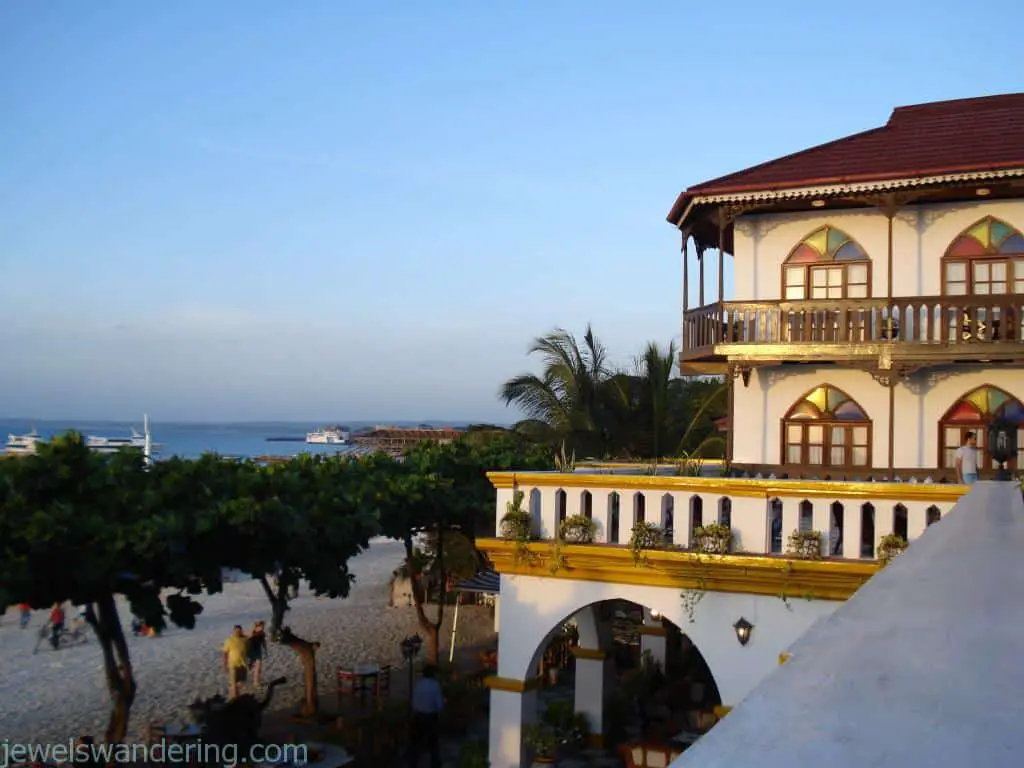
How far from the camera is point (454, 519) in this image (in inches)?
802

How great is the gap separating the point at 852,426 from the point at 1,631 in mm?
25562

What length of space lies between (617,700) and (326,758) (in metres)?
5.09

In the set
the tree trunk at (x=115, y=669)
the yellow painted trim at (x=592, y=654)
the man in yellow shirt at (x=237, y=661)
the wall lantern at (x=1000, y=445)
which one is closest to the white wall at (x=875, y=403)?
the wall lantern at (x=1000, y=445)

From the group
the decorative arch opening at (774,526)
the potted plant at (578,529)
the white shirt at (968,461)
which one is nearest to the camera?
the decorative arch opening at (774,526)

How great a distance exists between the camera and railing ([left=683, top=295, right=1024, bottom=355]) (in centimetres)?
1499

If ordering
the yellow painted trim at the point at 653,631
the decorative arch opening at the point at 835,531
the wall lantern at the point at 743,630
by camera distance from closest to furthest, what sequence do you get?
the decorative arch opening at the point at 835,531
the wall lantern at the point at 743,630
the yellow painted trim at the point at 653,631

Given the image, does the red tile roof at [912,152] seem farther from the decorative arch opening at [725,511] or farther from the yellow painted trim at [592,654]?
the yellow painted trim at [592,654]

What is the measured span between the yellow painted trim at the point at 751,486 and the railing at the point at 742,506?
0.01 meters

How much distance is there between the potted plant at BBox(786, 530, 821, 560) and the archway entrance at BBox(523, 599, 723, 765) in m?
2.80

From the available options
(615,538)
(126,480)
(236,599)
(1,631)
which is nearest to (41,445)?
(126,480)

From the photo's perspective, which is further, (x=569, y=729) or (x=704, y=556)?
(x=569, y=729)

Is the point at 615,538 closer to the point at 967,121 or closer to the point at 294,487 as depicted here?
the point at 294,487

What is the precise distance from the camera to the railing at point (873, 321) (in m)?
15.0

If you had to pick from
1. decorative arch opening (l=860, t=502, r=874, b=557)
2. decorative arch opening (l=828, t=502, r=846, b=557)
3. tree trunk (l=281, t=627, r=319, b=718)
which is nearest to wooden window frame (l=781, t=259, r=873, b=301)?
decorative arch opening (l=828, t=502, r=846, b=557)
